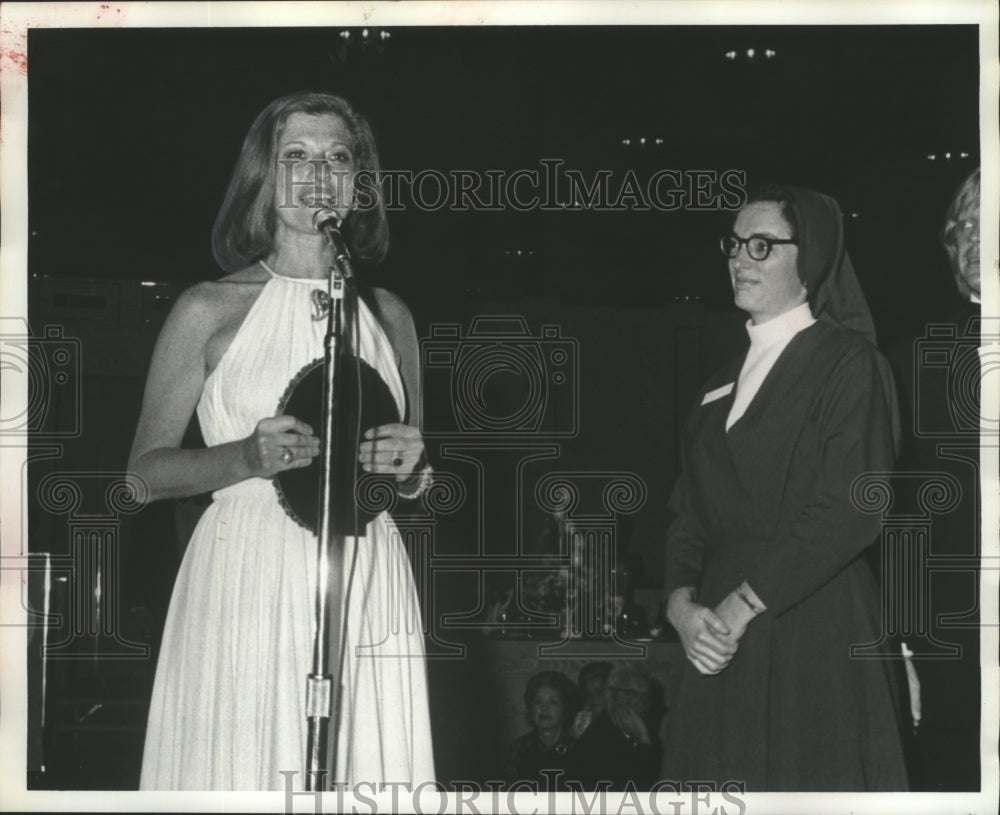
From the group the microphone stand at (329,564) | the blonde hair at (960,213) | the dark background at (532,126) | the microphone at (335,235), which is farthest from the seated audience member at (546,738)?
the blonde hair at (960,213)

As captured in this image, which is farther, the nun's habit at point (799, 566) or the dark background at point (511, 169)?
the dark background at point (511, 169)

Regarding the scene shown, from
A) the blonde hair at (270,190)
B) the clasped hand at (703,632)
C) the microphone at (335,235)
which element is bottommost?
the clasped hand at (703,632)

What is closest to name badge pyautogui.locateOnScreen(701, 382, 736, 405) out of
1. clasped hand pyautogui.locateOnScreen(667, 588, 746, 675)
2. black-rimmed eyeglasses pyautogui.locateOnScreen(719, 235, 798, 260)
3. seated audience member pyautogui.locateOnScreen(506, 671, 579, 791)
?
black-rimmed eyeglasses pyautogui.locateOnScreen(719, 235, 798, 260)

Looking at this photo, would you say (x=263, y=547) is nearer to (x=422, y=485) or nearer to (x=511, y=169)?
(x=422, y=485)

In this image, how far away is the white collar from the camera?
3.34 metres

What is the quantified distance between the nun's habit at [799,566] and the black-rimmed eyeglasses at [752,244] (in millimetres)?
149

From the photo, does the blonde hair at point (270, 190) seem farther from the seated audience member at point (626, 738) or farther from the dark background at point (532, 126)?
the seated audience member at point (626, 738)

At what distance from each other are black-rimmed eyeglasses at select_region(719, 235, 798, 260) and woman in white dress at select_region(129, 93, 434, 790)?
0.84 meters

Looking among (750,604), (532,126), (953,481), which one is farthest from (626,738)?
(532,126)

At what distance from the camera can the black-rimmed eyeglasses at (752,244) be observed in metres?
3.37

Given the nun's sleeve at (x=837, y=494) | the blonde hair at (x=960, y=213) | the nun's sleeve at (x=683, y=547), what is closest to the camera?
the nun's sleeve at (x=837, y=494)

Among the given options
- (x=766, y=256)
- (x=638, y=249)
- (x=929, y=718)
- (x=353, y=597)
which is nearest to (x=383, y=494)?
(x=353, y=597)

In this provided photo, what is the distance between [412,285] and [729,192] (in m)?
0.86

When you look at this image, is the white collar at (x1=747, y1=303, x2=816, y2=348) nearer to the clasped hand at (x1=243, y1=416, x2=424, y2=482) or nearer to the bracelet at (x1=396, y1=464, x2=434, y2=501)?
the bracelet at (x1=396, y1=464, x2=434, y2=501)
